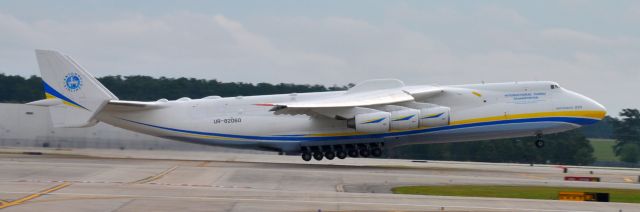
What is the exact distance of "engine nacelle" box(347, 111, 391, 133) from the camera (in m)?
33.9

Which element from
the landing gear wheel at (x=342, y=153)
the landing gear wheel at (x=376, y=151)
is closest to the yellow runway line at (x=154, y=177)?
the landing gear wheel at (x=342, y=153)

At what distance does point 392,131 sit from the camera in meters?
34.8

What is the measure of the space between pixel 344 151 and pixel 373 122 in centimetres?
279

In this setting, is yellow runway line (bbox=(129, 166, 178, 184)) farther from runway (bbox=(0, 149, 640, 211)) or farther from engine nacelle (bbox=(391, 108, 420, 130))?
engine nacelle (bbox=(391, 108, 420, 130))

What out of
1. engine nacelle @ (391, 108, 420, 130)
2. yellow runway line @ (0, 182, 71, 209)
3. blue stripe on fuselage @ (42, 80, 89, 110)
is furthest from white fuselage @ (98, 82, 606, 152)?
yellow runway line @ (0, 182, 71, 209)

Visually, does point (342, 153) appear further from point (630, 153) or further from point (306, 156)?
point (630, 153)

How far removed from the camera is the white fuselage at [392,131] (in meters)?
35.2

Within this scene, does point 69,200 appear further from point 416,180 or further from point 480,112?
point 480,112

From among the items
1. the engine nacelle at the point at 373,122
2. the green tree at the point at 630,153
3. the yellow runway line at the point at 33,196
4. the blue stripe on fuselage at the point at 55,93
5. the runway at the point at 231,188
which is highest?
the blue stripe on fuselage at the point at 55,93

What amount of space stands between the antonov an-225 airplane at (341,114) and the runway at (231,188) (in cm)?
250

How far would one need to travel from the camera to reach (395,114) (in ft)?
111

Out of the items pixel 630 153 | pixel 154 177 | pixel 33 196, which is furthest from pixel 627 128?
pixel 33 196

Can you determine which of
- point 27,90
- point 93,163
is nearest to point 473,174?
point 93,163

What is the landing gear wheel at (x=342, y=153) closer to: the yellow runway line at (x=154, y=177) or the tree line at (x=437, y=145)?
the yellow runway line at (x=154, y=177)
